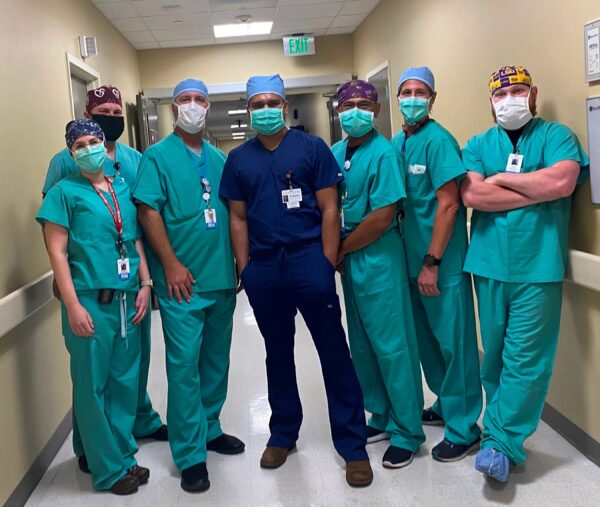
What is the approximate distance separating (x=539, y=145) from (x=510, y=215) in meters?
0.27

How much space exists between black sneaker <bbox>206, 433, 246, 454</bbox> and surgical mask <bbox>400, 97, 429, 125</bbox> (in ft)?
5.01

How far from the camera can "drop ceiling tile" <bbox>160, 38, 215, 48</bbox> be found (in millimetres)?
6139

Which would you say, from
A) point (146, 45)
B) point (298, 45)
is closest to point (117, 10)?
point (146, 45)

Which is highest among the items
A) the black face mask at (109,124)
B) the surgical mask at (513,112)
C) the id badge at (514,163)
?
the black face mask at (109,124)

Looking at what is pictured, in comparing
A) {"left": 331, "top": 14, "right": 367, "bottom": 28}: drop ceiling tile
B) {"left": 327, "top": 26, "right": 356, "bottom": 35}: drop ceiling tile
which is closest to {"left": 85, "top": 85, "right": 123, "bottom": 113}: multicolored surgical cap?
{"left": 331, "top": 14, "right": 367, "bottom": 28}: drop ceiling tile

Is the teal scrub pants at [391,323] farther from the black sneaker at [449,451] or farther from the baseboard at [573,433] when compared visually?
the baseboard at [573,433]

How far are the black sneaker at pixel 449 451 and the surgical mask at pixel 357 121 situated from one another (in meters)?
1.28

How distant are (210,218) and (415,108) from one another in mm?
915

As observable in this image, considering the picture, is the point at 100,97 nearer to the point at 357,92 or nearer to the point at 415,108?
the point at 357,92

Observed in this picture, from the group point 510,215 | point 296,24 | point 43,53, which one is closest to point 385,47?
point 296,24

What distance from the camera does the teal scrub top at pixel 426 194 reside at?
2.32m

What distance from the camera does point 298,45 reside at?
626 centimetres

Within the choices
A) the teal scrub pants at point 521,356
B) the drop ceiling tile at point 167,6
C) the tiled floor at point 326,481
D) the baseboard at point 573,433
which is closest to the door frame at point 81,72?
the drop ceiling tile at point 167,6

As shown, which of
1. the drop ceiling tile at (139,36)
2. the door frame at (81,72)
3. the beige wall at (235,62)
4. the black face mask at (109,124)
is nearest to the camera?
the black face mask at (109,124)
